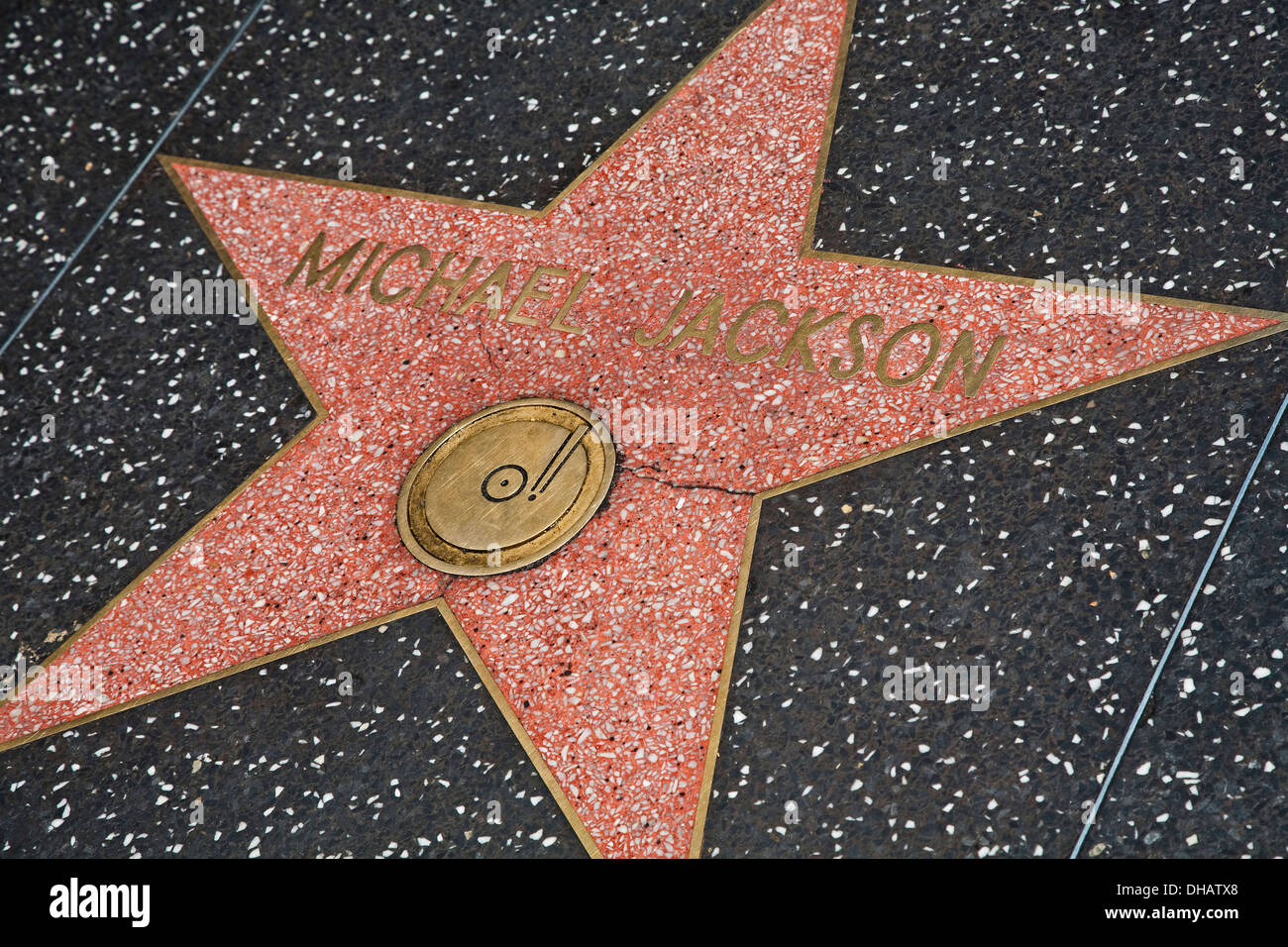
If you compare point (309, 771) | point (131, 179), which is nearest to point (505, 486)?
point (309, 771)

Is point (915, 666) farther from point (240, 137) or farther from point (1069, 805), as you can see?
point (240, 137)

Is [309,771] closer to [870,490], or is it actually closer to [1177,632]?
[870,490]

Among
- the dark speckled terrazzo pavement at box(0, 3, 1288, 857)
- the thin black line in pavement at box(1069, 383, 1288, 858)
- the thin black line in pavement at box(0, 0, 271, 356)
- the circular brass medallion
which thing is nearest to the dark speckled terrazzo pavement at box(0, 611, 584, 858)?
the dark speckled terrazzo pavement at box(0, 3, 1288, 857)

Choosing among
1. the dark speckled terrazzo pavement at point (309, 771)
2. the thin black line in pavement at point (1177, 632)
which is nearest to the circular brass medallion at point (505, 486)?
the dark speckled terrazzo pavement at point (309, 771)

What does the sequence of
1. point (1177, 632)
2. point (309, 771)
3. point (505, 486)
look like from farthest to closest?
1. point (505, 486)
2. point (309, 771)
3. point (1177, 632)

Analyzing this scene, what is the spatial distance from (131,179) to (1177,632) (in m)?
2.48

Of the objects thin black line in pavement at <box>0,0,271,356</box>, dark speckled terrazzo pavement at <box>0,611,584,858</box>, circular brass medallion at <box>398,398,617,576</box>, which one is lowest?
dark speckled terrazzo pavement at <box>0,611,584,858</box>

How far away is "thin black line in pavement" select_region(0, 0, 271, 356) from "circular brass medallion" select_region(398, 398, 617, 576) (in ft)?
3.63

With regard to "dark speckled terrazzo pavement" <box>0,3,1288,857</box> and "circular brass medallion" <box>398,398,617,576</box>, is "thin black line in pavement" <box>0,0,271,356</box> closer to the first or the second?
"dark speckled terrazzo pavement" <box>0,3,1288,857</box>

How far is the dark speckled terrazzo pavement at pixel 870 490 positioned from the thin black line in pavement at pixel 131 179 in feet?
0.11

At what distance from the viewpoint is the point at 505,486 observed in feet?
6.22

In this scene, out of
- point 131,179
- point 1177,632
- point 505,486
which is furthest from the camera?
point 131,179

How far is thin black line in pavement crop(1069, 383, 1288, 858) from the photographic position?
1444 millimetres

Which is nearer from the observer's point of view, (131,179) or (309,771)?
(309,771)
